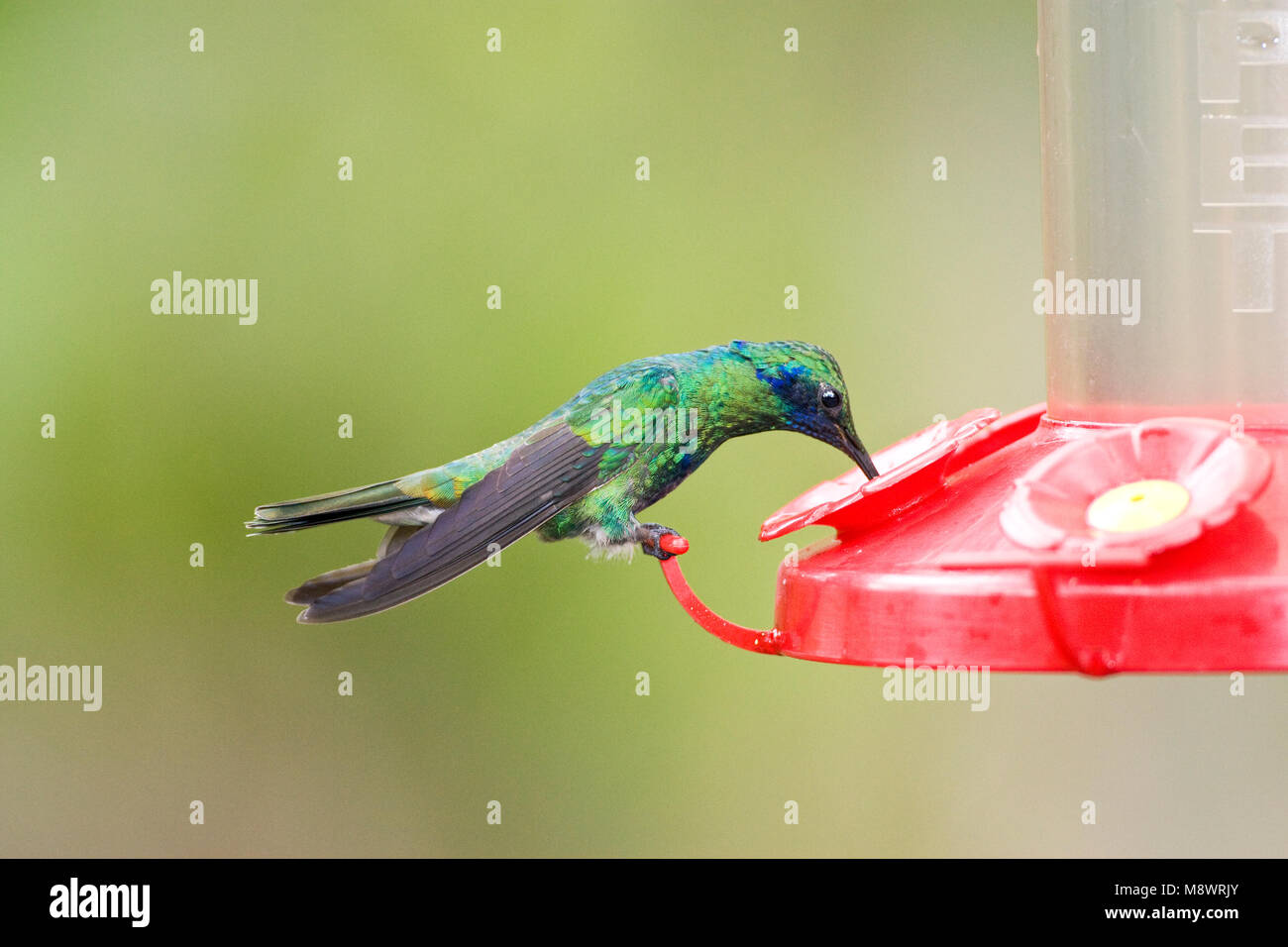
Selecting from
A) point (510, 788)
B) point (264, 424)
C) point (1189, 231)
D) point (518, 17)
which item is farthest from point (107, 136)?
point (1189, 231)

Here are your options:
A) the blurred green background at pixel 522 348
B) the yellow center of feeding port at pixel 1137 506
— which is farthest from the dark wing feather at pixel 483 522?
the blurred green background at pixel 522 348

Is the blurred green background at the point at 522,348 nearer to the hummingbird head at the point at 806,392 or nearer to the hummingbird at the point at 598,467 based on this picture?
the hummingbird at the point at 598,467

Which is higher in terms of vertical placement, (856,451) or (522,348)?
(522,348)

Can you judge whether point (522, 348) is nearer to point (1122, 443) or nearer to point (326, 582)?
point (326, 582)

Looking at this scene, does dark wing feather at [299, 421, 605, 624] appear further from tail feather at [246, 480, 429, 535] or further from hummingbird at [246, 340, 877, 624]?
tail feather at [246, 480, 429, 535]

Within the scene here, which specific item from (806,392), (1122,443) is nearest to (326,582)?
(806,392)

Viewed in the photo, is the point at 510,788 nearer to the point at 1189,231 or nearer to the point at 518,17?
the point at 518,17
